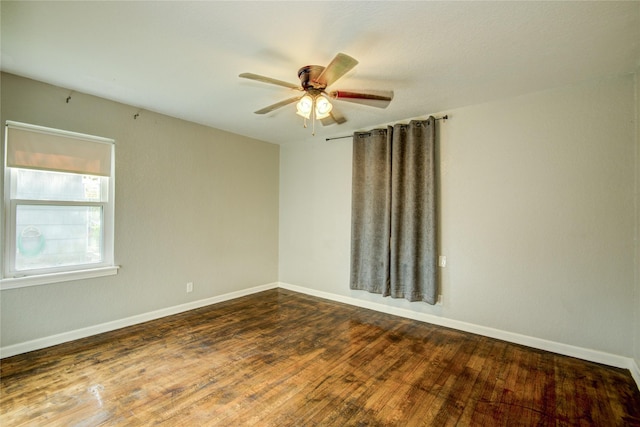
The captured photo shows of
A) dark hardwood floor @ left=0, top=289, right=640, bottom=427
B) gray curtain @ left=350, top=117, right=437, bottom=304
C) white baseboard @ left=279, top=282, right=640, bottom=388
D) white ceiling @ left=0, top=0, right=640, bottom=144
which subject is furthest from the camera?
gray curtain @ left=350, top=117, right=437, bottom=304

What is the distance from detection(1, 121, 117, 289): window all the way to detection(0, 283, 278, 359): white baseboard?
1.88 feet

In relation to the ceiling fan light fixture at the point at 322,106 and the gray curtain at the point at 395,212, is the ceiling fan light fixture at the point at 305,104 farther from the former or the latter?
the gray curtain at the point at 395,212

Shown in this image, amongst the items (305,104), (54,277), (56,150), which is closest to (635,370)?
(305,104)

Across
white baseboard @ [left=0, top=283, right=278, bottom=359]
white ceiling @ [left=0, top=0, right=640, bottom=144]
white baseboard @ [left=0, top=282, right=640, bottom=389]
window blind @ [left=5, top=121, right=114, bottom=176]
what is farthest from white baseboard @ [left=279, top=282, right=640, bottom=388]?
window blind @ [left=5, top=121, right=114, bottom=176]

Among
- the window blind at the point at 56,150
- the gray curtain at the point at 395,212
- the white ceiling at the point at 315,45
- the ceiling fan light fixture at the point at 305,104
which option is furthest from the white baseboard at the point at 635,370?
the window blind at the point at 56,150

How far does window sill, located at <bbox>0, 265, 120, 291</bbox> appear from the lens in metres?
2.61

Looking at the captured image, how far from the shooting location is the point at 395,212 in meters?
3.73

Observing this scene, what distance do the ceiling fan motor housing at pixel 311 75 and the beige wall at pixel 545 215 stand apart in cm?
195

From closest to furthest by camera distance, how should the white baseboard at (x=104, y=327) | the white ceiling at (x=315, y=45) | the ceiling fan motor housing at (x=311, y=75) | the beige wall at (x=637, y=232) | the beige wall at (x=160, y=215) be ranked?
the white ceiling at (x=315, y=45), the ceiling fan motor housing at (x=311, y=75), the beige wall at (x=637, y=232), the white baseboard at (x=104, y=327), the beige wall at (x=160, y=215)

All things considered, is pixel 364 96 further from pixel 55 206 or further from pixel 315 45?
pixel 55 206

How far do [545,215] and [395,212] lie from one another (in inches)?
61.0

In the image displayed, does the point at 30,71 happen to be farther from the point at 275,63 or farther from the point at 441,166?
the point at 441,166

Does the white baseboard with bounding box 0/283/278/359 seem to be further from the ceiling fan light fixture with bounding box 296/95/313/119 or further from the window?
the ceiling fan light fixture with bounding box 296/95/313/119

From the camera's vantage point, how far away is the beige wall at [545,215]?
256 centimetres
